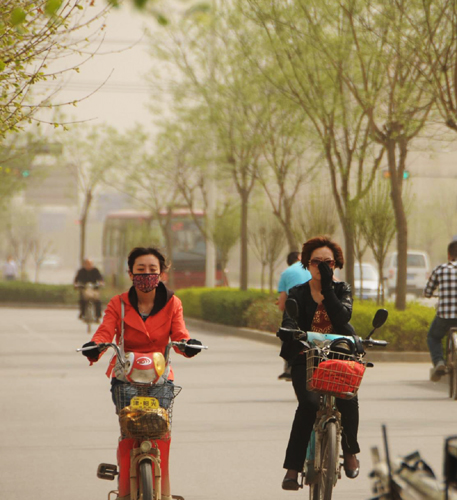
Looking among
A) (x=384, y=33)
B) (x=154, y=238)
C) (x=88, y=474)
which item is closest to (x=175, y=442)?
(x=88, y=474)

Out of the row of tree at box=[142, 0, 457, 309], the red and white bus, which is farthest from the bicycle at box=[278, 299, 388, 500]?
the red and white bus

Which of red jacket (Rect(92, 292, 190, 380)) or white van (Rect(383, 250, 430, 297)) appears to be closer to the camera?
red jacket (Rect(92, 292, 190, 380))

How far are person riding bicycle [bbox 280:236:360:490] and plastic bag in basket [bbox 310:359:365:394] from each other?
1.12ft

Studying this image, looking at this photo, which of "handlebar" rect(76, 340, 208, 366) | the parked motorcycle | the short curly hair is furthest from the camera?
the short curly hair

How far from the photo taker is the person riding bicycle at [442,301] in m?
12.6

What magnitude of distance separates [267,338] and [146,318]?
15458mm

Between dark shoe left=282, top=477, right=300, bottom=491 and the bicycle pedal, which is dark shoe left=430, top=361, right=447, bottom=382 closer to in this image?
dark shoe left=282, top=477, right=300, bottom=491

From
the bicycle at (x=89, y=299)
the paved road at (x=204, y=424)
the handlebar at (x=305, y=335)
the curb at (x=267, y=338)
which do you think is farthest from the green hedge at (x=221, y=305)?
the handlebar at (x=305, y=335)

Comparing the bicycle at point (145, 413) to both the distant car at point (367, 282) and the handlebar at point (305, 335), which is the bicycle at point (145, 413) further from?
the distant car at point (367, 282)

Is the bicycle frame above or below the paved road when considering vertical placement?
above

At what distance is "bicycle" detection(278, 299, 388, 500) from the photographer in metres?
5.66

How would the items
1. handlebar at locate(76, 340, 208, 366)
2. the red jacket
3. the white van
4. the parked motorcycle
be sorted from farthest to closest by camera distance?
the white van, the red jacket, handlebar at locate(76, 340, 208, 366), the parked motorcycle

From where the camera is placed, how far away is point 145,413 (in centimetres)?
515

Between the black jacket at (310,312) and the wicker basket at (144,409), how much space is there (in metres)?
0.89
